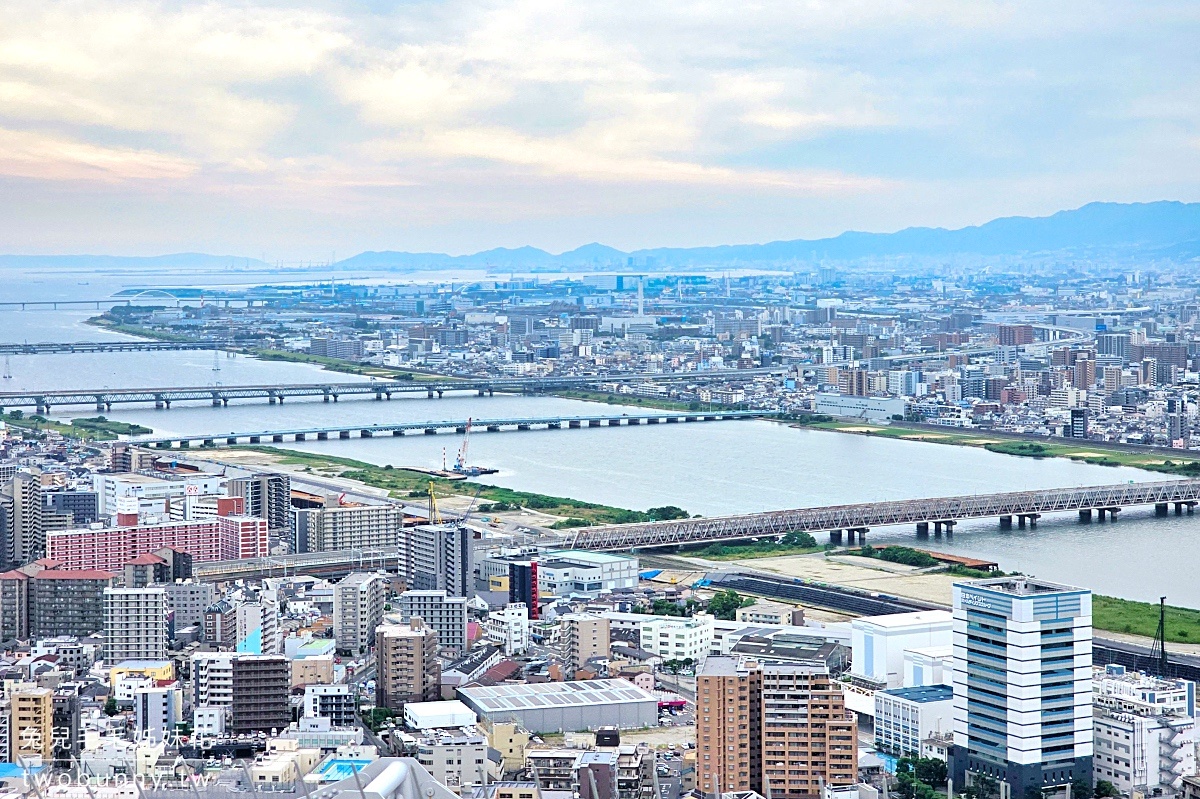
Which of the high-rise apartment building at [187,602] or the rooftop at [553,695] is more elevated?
the high-rise apartment building at [187,602]

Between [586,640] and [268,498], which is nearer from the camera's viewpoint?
[586,640]

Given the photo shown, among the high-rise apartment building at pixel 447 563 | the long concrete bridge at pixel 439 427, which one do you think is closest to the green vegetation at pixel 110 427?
the long concrete bridge at pixel 439 427

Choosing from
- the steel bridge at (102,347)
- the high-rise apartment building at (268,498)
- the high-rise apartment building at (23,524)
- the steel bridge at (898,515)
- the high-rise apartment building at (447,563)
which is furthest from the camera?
the steel bridge at (102,347)

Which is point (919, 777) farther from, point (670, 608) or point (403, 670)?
point (670, 608)

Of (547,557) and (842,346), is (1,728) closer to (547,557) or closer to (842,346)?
(547,557)

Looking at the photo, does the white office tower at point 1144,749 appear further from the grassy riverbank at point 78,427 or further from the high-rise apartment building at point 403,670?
the grassy riverbank at point 78,427

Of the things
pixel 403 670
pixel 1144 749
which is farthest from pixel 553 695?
pixel 1144 749
